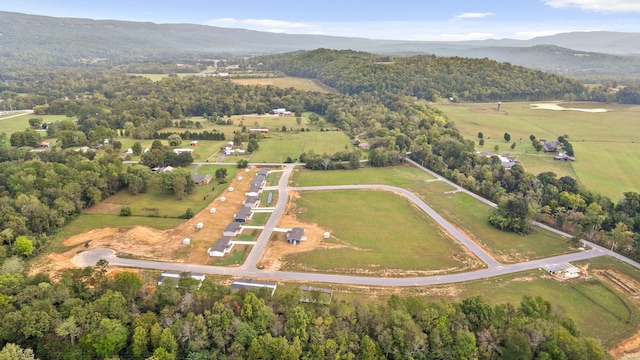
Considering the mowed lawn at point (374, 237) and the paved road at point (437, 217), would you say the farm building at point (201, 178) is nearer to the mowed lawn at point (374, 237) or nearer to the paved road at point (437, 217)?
the paved road at point (437, 217)

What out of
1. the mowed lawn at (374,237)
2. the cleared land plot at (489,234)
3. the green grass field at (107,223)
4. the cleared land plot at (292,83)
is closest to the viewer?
the mowed lawn at (374,237)

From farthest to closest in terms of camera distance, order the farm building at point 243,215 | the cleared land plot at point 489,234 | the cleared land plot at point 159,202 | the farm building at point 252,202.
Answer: the farm building at point 252,202, the cleared land plot at point 159,202, the farm building at point 243,215, the cleared land plot at point 489,234

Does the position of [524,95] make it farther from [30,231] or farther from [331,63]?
[30,231]

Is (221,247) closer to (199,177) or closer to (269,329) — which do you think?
(269,329)

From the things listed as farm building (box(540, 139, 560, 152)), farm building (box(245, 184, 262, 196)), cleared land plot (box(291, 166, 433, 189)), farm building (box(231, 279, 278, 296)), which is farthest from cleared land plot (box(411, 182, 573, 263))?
farm building (box(540, 139, 560, 152))

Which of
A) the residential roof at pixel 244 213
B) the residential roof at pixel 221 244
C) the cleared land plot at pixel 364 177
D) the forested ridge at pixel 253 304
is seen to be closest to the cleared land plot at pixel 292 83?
the forested ridge at pixel 253 304

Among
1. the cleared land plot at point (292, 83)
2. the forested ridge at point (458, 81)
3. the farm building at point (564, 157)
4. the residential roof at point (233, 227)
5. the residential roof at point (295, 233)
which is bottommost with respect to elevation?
the residential roof at point (233, 227)

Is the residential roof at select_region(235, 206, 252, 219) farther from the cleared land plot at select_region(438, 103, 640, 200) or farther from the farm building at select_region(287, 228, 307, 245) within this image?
the cleared land plot at select_region(438, 103, 640, 200)
